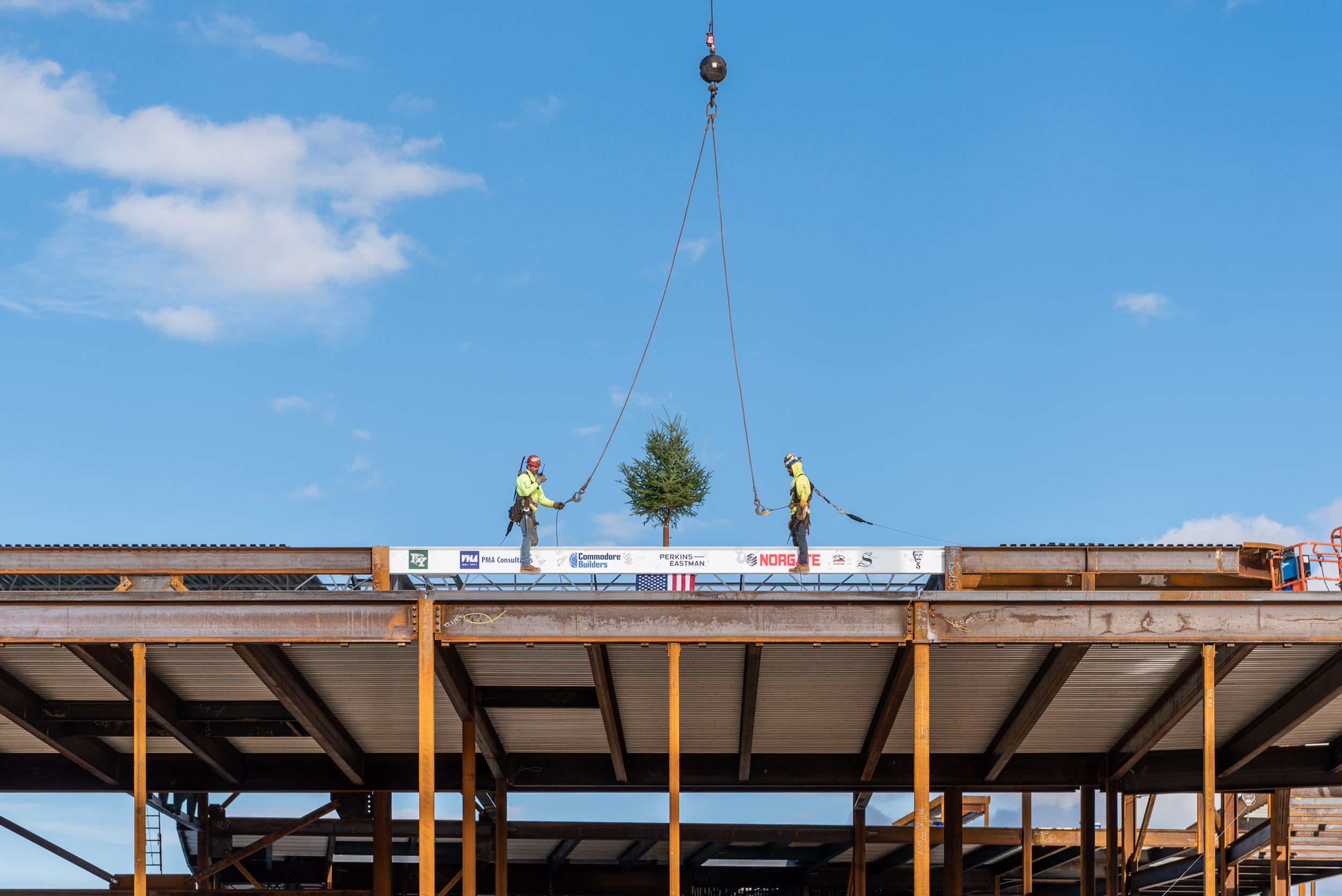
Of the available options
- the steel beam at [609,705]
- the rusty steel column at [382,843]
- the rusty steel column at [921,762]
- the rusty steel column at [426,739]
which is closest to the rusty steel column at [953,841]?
the steel beam at [609,705]

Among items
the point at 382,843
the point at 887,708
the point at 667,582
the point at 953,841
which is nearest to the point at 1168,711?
the point at 887,708

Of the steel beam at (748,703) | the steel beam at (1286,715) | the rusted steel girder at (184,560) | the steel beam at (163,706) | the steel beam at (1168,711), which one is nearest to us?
the steel beam at (163,706)

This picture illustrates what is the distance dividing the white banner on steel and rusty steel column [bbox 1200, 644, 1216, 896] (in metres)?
3.94

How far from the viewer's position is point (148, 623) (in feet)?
60.4

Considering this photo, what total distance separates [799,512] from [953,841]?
9.77m

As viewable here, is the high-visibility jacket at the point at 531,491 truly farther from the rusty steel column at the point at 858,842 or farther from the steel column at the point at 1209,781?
the rusty steel column at the point at 858,842

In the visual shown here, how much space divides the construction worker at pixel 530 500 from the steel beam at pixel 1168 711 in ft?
22.4

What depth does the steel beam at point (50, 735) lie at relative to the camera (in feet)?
73.8

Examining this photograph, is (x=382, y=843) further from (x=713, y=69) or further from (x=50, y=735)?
(x=713, y=69)

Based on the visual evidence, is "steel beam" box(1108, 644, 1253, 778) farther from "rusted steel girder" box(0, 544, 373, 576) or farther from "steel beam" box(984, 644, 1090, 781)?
"rusted steel girder" box(0, 544, 373, 576)

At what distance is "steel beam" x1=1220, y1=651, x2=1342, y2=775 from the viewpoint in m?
21.6

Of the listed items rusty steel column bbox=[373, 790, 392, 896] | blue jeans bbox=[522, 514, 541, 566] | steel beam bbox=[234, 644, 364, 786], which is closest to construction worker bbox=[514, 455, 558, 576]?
blue jeans bbox=[522, 514, 541, 566]

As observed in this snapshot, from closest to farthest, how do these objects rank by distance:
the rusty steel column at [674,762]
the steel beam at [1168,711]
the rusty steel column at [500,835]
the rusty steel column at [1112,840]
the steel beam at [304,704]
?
the rusty steel column at [674,762]
the steel beam at [304,704]
the steel beam at [1168,711]
the rusty steel column at [1112,840]
the rusty steel column at [500,835]

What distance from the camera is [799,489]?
21875 mm
